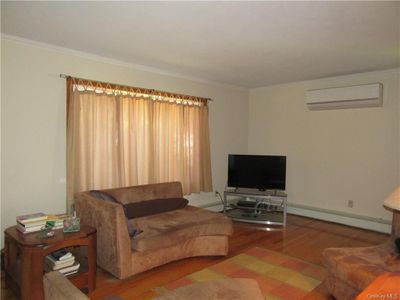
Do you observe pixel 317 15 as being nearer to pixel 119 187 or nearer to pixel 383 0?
pixel 383 0

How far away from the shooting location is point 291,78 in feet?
16.2

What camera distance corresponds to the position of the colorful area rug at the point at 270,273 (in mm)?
2674

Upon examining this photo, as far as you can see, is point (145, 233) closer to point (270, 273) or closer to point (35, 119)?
point (270, 273)

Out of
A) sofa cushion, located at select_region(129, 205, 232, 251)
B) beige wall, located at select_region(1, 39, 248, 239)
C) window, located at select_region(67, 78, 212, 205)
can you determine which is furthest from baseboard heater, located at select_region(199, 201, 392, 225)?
beige wall, located at select_region(1, 39, 248, 239)

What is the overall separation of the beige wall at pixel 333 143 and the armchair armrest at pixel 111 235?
3656 mm

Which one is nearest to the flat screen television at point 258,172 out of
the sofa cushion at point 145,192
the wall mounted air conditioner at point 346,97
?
the wall mounted air conditioner at point 346,97

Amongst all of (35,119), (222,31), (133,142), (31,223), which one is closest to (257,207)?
(133,142)

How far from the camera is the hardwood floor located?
8.70 feet

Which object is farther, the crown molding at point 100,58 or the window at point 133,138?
the window at point 133,138

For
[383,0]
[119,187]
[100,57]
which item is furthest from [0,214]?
[383,0]

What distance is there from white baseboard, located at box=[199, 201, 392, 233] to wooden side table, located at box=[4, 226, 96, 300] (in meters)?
2.76

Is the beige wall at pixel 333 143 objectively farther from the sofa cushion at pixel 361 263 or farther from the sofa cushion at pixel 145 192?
the sofa cushion at pixel 145 192

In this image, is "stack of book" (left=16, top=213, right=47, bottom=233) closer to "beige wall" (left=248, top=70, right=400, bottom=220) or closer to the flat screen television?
the flat screen television

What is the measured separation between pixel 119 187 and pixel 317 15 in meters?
3.00
